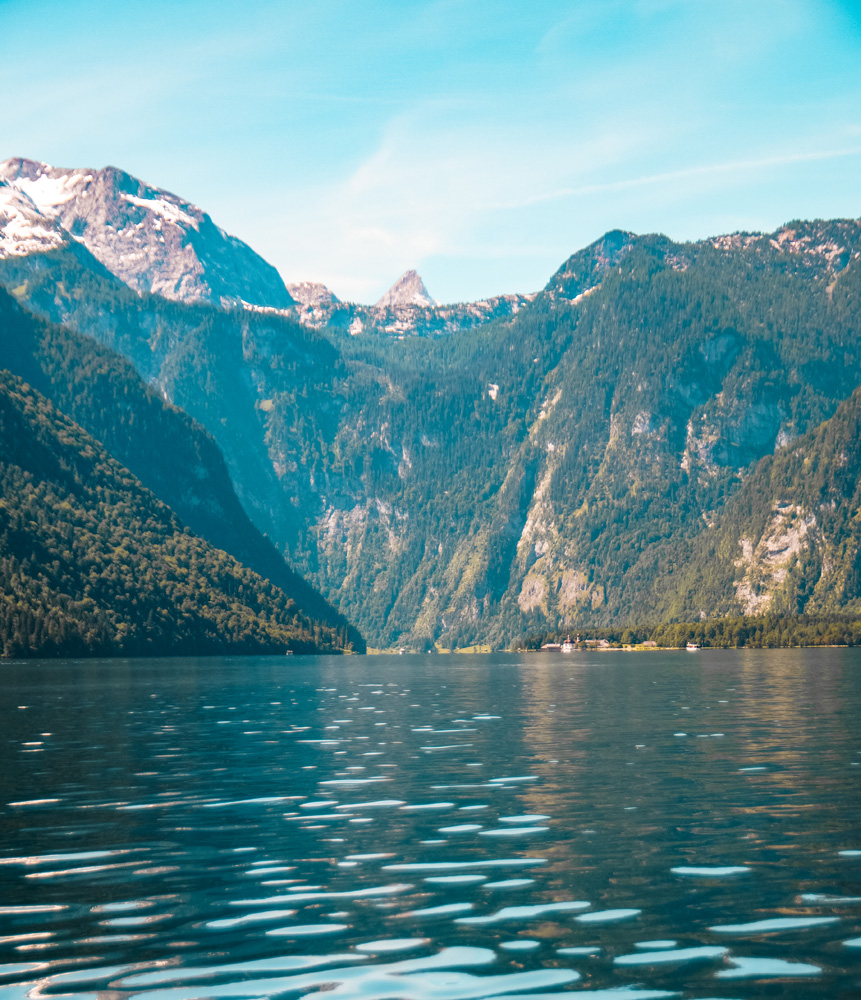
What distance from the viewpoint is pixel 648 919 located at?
22516 mm

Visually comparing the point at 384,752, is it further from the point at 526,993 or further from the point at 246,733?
the point at 526,993

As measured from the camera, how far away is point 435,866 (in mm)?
28234

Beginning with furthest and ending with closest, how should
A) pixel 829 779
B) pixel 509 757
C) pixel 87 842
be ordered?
1. pixel 509 757
2. pixel 829 779
3. pixel 87 842

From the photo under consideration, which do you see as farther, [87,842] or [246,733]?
[246,733]

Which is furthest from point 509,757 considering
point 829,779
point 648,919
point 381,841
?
point 648,919

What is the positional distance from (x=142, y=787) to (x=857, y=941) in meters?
31.3

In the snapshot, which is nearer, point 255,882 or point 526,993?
point 526,993

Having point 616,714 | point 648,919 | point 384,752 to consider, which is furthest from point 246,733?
point 648,919

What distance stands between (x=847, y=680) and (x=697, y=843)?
10940 centimetres

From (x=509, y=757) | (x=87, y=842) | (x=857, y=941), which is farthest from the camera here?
(x=509, y=757)

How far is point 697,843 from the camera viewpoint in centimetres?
3028

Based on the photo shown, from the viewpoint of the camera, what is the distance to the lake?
769 inches

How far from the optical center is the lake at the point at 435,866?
1953cm

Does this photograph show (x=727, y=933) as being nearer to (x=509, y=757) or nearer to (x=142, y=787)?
(x=142, y=787)
